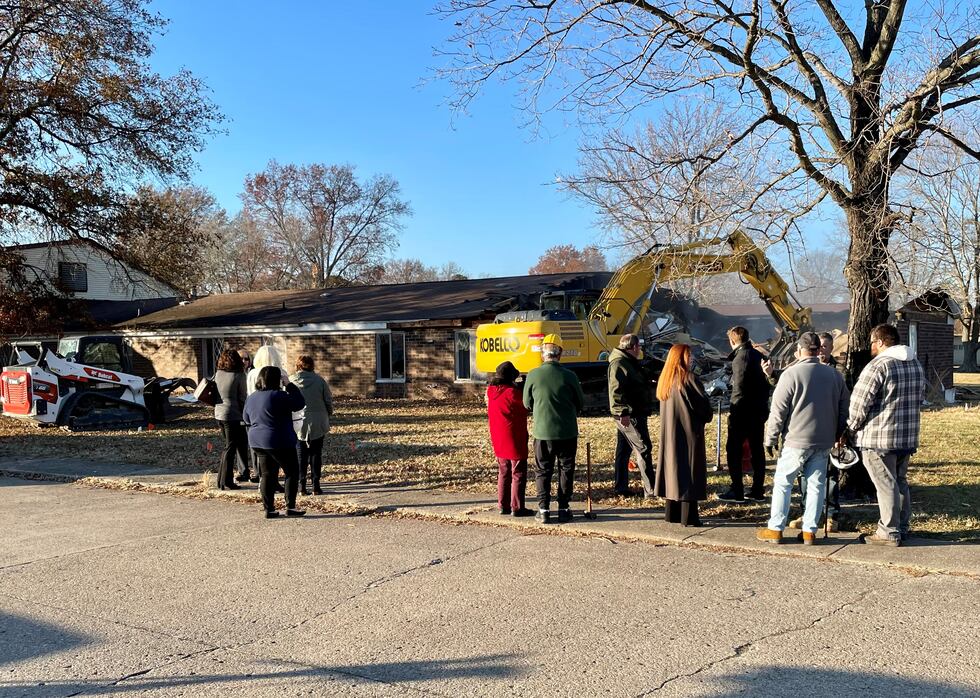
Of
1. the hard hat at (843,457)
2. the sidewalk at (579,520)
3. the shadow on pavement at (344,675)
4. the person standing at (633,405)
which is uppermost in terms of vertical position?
the person standing at (633,405)

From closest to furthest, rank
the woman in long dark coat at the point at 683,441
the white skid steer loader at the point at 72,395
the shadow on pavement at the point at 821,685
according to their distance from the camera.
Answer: the shadow on pavement at the point at 821,685
the woman in long dark coat at the point at 683,441
the white skid steer loader at the point at 72,395

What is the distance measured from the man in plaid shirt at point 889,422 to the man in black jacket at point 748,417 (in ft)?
5.72

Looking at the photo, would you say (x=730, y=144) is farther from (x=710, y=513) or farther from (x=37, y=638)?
(x=37, y=638)

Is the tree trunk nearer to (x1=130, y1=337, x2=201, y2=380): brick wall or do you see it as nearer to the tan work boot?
the tan work boot

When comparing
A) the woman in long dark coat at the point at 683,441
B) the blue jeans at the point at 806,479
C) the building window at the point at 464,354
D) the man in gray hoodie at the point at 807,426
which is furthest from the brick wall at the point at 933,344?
the blue jeans at the point at 806,479

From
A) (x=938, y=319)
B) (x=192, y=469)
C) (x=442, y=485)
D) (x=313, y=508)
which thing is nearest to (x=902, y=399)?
(x=442, y=485)

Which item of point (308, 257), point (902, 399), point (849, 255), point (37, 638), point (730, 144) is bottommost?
point (37, 638)

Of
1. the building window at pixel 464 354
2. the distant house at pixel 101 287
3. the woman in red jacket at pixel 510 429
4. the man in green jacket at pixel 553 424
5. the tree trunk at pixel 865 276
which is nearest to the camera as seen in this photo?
the man in green jacket at pixel 553 424

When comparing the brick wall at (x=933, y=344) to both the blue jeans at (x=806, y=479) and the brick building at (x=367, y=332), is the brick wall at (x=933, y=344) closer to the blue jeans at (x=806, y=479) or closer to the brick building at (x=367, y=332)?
the brick building at (x=367, y=332)

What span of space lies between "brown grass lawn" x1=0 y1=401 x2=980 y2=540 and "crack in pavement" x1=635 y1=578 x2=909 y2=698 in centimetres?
179

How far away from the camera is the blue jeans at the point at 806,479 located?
6629mm

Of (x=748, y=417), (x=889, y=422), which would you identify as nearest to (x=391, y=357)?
(x=748, y=417)

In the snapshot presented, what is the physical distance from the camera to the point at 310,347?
25109mm

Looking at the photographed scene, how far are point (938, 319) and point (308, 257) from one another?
1744 inches
